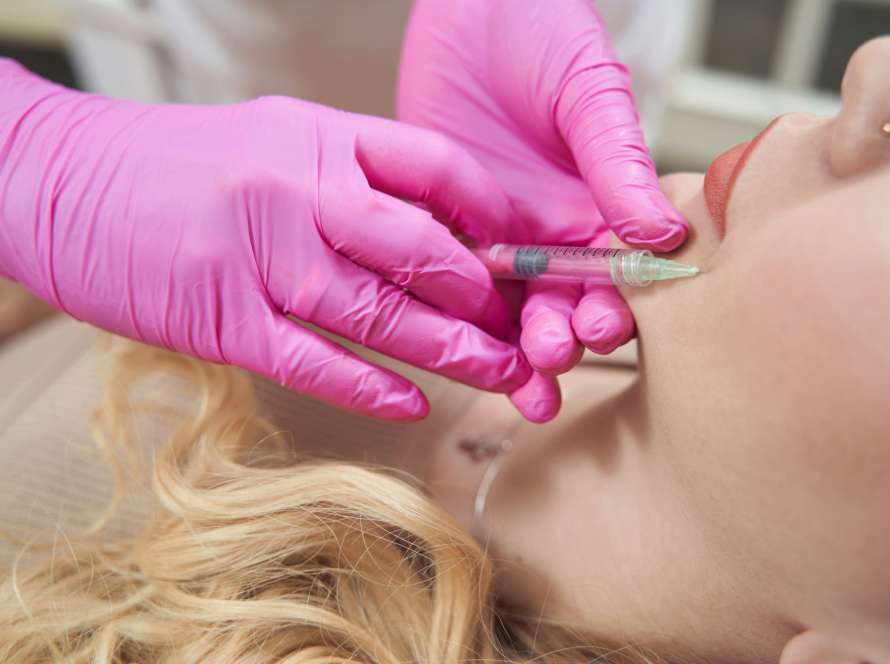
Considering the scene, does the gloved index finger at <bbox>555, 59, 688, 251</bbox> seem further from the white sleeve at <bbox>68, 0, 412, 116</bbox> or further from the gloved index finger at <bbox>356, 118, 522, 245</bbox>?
the white sleeve at <bbox>68, 0, 412, 116</bbox>

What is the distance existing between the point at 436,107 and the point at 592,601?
673 mm

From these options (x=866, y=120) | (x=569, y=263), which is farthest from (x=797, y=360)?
(x=569, y=263)

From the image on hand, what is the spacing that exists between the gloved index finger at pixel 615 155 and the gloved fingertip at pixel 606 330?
79mm

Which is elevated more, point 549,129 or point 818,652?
point 549,129

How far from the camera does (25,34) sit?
9.12ft

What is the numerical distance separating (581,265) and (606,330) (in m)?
0.09

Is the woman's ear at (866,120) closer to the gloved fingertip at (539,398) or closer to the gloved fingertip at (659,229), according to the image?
the gloved fingertip at (659,229)

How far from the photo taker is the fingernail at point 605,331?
79 centimetres

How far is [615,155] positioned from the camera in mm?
853

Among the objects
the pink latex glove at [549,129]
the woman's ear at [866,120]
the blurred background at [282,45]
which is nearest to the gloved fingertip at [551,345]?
the pink latex glove at [549,129]

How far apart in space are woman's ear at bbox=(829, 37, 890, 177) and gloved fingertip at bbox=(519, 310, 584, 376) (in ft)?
1.01

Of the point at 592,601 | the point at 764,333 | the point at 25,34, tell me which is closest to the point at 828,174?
the point at 764,333

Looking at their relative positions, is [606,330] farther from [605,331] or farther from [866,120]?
[866,120]

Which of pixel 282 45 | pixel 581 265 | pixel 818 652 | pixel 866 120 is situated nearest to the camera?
pixel 866 120
